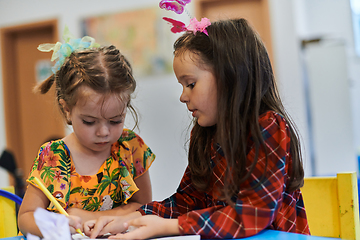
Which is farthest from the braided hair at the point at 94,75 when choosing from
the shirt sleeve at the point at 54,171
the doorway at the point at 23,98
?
the doorway at the point at 23,98

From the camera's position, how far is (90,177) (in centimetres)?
95

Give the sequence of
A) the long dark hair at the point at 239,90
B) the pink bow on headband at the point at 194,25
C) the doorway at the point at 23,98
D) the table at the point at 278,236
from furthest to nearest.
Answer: the doorway at the point at 23,98
the pink bow on headband at the point at 194,25
the long dark hair at the point at 239,90
the table at the point at 278,236

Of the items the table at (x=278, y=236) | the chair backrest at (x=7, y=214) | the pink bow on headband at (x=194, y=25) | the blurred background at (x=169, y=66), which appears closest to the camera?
the table at (x=278, y=236)

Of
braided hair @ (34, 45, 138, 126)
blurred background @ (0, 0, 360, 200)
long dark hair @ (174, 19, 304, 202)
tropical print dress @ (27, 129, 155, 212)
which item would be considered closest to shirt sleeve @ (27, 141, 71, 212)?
tropical print dress @ (27, 129, 155, 212)

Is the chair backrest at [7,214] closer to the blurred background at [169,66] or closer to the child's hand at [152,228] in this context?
the child's hand at [152,228]

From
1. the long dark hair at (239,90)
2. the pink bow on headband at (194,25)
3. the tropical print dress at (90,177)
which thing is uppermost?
the pink bow on headband at (194,25)

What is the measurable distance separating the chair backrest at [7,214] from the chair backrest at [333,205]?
801mm

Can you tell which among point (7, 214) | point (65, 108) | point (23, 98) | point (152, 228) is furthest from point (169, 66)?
point (152, 228)

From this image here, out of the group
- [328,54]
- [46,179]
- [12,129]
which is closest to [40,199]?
[46,179]

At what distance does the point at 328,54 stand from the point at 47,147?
2309mm

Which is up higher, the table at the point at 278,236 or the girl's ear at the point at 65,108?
the girl's ear at the point at 65,108

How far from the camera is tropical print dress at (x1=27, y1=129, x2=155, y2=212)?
885 millimetres

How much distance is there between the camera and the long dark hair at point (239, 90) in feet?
2.35

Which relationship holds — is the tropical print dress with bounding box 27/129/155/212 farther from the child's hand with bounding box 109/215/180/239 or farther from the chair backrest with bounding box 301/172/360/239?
the chair backrest with bounding box 301/172/360/239
